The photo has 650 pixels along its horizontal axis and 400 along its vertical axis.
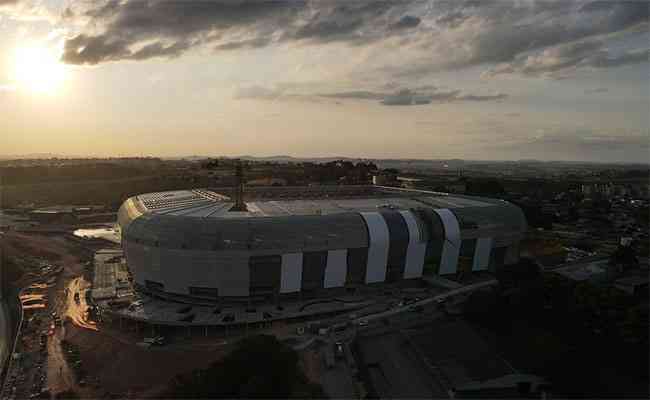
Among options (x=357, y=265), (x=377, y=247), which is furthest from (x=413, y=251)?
(x=357, y=265)

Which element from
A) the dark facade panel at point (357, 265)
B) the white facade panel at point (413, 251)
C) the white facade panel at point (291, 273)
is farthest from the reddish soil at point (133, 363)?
the white facade panel at point (413, 251)

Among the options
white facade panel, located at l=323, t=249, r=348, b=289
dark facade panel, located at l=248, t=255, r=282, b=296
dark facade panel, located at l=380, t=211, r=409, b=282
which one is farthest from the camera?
dark facade panel, located at l=380, t=211, r=409, b=282

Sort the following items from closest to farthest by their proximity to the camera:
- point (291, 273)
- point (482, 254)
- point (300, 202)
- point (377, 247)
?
point (291, 273)
point (377, 247)
point (482, 254)
point (300, 202)

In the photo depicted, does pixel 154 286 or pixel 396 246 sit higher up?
pixel 396 246

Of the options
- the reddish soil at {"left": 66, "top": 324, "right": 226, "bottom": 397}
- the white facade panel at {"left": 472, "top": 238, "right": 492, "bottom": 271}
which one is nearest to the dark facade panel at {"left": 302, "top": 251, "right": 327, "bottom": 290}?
the reddish soil at {"left": 66, "top": 324, "right": 226, "bottom": 397}

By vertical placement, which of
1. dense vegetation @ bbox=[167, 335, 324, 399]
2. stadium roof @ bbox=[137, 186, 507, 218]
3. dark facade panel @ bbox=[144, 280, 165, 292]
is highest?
stadium roof @ bbox=[137, 186, 507, 218]

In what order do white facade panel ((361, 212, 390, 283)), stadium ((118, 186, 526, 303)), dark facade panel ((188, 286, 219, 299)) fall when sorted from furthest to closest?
white facade panel ((361, 212, 390, 283))
dark facade panel ((188, 286, 219, 299))
stadium ((118, 186, 526, 303))

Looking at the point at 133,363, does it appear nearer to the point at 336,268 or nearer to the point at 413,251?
the point at 336,268

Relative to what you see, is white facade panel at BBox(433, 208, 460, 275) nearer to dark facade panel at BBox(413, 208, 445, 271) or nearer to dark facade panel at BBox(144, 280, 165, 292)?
dark facade panel at BBox(413, 208, 445, 271)
